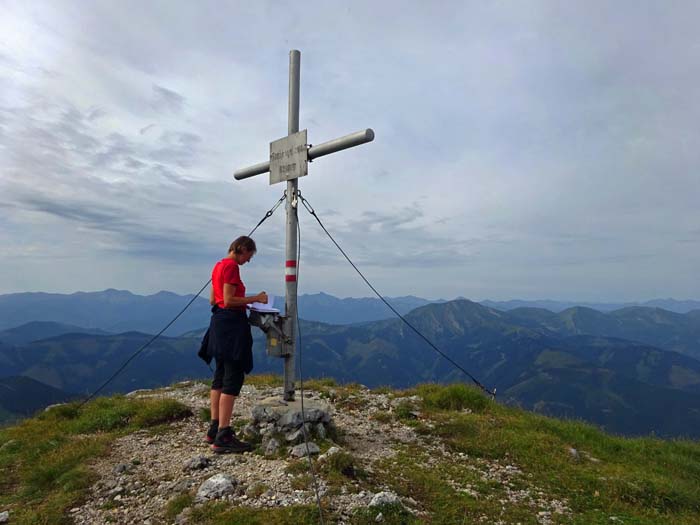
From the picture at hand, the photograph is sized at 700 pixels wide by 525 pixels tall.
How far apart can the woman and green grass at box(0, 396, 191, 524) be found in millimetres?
2043

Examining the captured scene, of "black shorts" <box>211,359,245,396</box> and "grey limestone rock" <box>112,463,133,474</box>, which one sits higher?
"black shorts" <box>211,359,245,396</box>

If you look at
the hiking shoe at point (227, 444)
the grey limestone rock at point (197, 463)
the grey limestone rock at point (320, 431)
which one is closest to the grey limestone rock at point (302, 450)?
the grey limestone rock at point (320, 431)

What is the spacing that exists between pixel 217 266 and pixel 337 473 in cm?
372

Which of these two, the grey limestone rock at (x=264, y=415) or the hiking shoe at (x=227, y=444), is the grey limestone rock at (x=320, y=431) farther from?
the hiking shoe at (x=227, y=444)

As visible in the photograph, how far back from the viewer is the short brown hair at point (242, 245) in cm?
675

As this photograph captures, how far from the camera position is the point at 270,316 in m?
7.43

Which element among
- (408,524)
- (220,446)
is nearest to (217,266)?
(220,446)

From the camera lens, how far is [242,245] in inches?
267

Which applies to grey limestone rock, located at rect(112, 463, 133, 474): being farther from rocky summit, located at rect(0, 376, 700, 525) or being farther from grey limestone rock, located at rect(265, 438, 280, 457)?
grey limestone rock, located at rect(265, 438, 280, 457)

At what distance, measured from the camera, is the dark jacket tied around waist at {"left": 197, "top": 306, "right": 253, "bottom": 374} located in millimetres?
6633

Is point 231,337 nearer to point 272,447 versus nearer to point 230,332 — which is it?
point 230,332

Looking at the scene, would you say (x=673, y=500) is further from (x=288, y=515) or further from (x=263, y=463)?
(x=263, y=463)

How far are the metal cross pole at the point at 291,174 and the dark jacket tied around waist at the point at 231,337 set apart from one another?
2.26ft

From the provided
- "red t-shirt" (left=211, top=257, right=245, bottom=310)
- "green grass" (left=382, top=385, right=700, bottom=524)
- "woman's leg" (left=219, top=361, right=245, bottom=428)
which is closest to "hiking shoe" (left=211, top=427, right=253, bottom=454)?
"woman's leg" (left=219, top=361, right=245, bottom=428)
